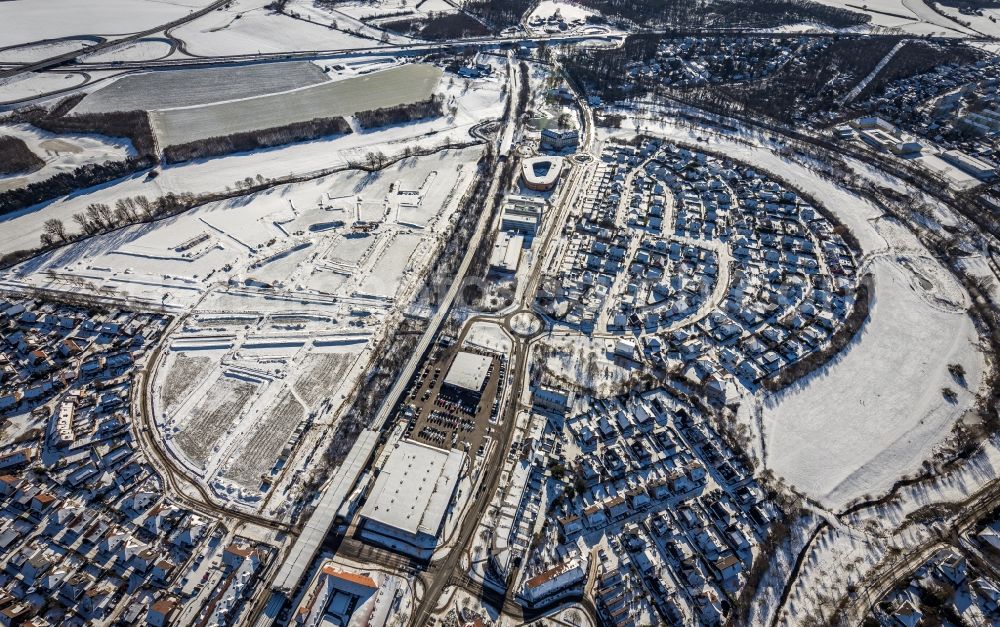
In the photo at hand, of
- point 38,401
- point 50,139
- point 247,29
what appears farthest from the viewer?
point 247,29

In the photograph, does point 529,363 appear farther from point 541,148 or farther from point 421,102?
point 421,102

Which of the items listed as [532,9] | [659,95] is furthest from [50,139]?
[532,9]

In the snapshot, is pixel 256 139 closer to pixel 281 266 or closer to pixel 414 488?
pixel 281 266

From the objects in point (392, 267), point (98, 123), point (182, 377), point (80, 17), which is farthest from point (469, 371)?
point (80, 17)

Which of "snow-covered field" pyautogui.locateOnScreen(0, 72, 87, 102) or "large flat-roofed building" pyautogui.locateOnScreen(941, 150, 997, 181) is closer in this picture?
"large flat-roofed building" pyautogui.locateOnScreen(941, 150, 997, 181)

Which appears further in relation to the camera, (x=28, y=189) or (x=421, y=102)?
(x=421, y=102)

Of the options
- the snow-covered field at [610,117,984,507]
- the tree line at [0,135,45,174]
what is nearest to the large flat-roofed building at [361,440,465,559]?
the snow-covered field at [610,117,984,507]

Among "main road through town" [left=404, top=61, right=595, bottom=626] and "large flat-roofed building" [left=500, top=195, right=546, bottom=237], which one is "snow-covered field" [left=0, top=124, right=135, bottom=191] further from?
"main road through town" [left=404, top=61, right=595, bottom=626]
